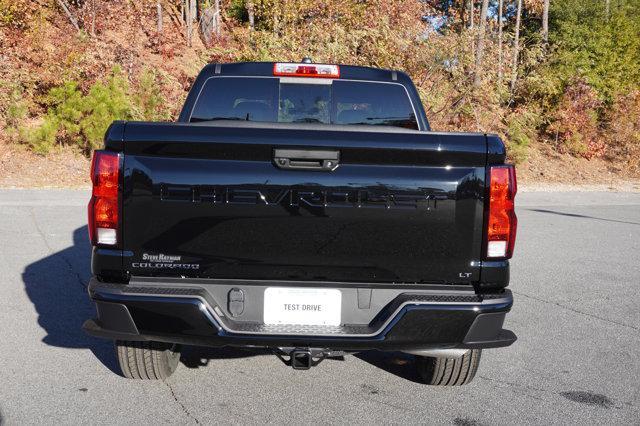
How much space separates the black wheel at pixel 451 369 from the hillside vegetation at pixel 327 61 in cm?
1459

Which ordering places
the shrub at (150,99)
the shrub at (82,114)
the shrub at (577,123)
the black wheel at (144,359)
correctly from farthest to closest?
the shrub at (577,123), the shrub at (150,99), the shrub at (82,114), the black wheel at (144,359)

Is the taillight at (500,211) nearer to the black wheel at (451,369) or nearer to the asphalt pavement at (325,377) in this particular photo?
the black wheel at (451,369)

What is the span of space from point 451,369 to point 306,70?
2.20 meters

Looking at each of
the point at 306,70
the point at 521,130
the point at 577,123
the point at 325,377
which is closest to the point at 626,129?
the point at 577,123

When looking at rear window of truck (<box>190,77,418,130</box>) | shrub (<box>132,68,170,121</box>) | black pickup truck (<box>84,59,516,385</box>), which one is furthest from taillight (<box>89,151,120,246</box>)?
shrub (<box>132,68,170,121</box>)

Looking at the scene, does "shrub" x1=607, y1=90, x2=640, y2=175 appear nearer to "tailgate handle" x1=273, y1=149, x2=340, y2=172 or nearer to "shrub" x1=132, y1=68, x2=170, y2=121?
"shrub" x1=132, y1=68, x2=170, y2=121

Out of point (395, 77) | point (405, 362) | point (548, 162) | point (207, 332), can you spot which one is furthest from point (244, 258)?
point (548, 162)

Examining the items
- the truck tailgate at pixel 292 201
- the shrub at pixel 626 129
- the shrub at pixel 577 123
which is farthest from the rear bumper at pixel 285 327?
the shrub at pixel 626 129

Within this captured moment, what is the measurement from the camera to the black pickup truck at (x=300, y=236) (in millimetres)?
3301

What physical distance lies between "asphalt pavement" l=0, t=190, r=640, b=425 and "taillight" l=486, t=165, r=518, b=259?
41.8 inches

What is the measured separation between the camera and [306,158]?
10.9 feet

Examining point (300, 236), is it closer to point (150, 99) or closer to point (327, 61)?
point (150, 99)

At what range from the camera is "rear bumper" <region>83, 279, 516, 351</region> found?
3.33 m

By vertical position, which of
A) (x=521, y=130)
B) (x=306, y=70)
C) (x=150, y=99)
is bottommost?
(x=521, y=130)
